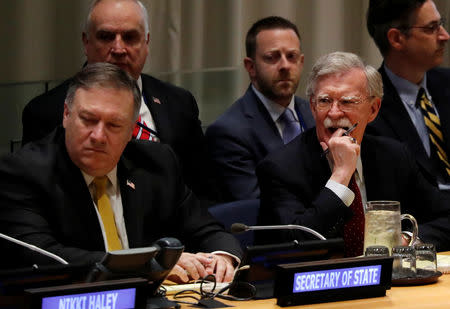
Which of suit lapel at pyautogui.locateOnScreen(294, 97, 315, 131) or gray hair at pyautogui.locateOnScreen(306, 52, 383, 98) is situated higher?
gray hair at pyautogui.locateOnScreen(306, 52, 383, 98)

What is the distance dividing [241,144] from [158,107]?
0.53m

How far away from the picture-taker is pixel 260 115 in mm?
5074

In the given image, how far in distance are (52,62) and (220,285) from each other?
9.26ft

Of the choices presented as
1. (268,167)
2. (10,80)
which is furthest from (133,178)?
(10,80)

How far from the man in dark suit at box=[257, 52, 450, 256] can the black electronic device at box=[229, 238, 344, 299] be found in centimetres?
77

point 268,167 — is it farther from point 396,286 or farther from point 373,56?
point 373,56

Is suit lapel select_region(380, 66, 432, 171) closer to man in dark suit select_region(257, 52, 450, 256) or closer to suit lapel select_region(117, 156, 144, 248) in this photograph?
man in dark suit select_region(257, 52, 450, 256)

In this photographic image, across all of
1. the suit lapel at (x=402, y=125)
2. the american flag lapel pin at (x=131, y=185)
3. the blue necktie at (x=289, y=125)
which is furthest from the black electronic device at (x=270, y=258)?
the blue necktie at (x=289, y=125)

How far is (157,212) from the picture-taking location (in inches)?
139

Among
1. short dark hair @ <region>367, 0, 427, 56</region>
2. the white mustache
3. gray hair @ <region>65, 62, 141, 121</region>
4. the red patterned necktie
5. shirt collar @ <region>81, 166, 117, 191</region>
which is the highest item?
short dark hair @ <region>367, 0, 427, 56</region>

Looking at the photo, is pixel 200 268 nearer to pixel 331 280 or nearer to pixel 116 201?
pixel 116 201

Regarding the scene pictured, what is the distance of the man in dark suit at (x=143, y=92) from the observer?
4504 millimetres

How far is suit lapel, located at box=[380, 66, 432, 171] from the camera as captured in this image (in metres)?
4.89

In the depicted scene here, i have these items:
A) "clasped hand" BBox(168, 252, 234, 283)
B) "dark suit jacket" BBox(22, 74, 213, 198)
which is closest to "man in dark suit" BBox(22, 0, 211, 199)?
"dark suit jacket" BBox(22, 74, 213, 198)
